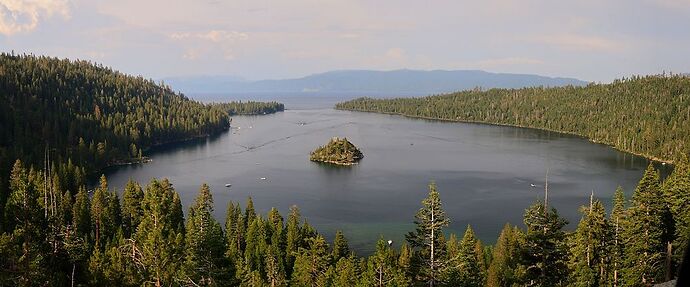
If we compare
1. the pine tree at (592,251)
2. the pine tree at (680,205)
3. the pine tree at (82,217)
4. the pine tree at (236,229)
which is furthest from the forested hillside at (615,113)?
the pine tree at (82,217)

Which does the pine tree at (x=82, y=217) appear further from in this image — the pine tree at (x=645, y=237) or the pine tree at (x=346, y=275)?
the pine tree at (x=645, y=237)

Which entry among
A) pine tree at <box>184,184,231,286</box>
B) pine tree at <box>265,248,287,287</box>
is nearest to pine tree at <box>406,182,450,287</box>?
pine tree at <box>184,184,231,286</box>

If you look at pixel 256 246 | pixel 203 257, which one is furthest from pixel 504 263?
pixel 203 257

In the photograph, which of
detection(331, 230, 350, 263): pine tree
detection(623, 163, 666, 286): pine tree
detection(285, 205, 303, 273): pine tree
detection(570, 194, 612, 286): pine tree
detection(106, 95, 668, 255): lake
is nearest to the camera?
detection(570, 194, 612, 286): pine tree

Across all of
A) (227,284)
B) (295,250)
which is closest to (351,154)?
(295,250)

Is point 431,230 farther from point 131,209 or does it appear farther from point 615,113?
point 615,113

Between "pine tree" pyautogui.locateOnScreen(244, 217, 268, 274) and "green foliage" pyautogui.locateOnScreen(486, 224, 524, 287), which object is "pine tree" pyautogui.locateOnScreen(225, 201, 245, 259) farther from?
"green foliage" pyautogui.locateOnScreen(486, 224, 524, 287)

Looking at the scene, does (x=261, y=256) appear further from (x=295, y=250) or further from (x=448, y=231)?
(x=448, y=231)
